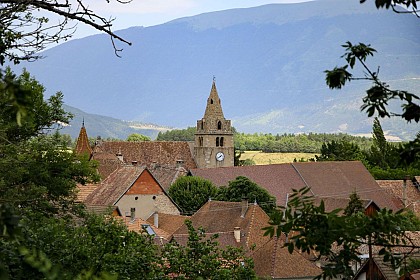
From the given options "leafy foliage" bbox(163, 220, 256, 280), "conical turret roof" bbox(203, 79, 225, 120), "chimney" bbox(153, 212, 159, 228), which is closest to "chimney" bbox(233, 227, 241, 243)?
"chimney" bbox(153, 212, 159, 228)

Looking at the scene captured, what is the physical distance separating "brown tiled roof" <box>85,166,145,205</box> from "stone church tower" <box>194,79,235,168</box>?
33.6 metres

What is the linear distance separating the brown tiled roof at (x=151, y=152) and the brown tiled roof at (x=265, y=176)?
1593 centimetres

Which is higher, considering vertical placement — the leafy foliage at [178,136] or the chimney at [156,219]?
the leafy foliage at [178,136]

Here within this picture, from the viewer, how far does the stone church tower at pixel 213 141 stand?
8369 cm

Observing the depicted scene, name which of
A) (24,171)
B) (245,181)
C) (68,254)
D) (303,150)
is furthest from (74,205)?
(303,150)

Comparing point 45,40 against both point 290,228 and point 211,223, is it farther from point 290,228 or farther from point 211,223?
point 211,223

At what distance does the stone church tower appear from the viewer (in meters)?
83.7

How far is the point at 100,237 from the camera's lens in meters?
13.9

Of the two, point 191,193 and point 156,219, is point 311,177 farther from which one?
point 156,219

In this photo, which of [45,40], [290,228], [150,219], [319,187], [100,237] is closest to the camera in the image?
[290,228]

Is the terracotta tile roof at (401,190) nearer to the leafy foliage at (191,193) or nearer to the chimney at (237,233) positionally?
the leafy foliage at (191,193)

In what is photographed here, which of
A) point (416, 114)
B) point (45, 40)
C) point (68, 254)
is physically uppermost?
point (45, 40)

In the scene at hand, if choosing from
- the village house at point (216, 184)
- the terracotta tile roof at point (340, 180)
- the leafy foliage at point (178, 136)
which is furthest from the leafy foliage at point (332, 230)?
the leafy foliage at point (178, 136)

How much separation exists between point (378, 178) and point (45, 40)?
64599 mm
